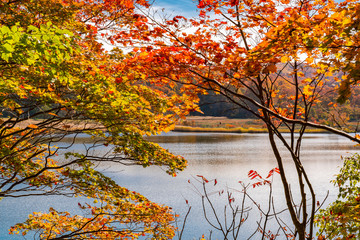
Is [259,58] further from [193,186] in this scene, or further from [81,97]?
[193,186]

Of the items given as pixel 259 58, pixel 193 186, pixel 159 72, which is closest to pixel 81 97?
pixel 159 72

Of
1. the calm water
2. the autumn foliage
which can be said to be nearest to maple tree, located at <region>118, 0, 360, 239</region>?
the autumn foliage

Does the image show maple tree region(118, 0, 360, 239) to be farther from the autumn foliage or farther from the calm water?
the calm water

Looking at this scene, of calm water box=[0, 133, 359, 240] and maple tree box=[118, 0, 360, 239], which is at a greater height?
maple tree box=[118, 0, 360, 239]

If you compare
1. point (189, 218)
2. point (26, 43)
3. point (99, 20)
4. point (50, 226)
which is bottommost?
point (189, 218)

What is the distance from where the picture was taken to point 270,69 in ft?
9.10

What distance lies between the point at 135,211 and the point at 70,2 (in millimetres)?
4396

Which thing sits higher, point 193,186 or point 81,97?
point 81,97

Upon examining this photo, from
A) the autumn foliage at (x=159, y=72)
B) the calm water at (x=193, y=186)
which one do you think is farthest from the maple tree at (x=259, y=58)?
the calm water at (x=193, y=186)

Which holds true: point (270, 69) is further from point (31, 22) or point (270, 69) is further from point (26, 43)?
point (31, 22)

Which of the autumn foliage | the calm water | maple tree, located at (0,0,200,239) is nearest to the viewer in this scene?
the autumn foliage

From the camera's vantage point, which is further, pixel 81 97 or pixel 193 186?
pixel 193 186

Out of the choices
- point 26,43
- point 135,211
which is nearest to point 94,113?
point 26,43

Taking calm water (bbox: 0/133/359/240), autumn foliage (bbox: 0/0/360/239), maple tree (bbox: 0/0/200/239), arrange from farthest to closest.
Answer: calm water (bbox: 0/133/359/240)
maple tree (bbox: 0/0/200/239)
autumn foliage (bbox: 0/0/360/239)
